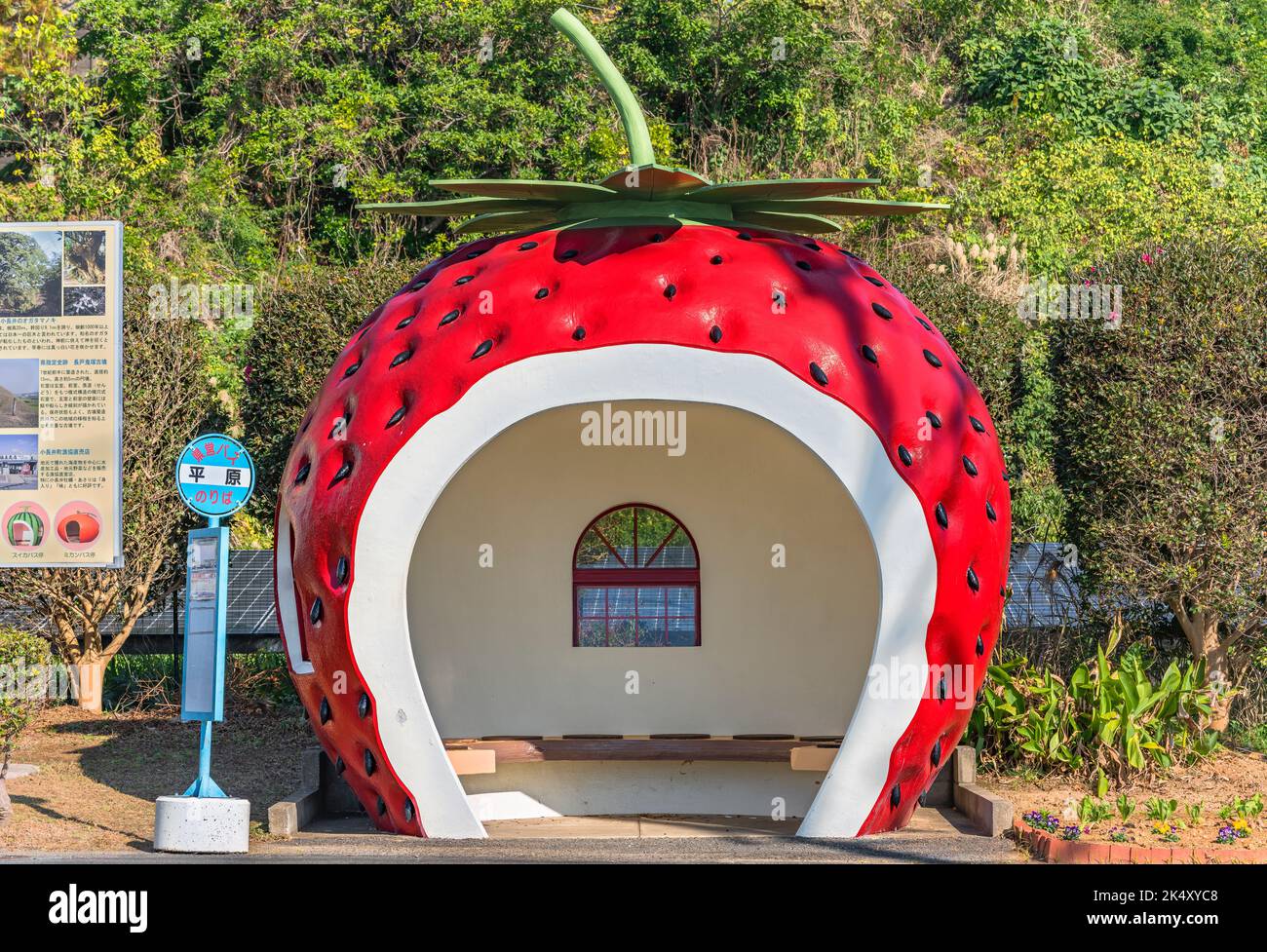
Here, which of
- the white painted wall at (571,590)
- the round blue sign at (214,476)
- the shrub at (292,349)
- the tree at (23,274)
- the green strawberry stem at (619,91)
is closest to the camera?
the round blue sign at (214,476)

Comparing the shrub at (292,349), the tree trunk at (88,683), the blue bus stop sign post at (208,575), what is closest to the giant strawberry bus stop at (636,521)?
the blue bus stop sign post at (208,575)

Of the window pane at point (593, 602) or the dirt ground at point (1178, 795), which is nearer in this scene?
the dirt ground at point (1178, 795)

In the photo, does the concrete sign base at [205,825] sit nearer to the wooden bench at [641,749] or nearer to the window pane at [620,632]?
the wooden bench at [641,749]

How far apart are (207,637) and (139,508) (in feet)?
15.4

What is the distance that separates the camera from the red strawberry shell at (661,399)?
735cm

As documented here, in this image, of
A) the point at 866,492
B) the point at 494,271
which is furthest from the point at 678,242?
the point at 866,492

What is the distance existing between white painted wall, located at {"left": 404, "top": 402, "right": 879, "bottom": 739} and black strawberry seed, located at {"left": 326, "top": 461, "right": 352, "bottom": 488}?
1.85 m

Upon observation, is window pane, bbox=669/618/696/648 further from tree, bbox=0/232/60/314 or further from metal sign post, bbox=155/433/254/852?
tree, bbox=0/232/60/314

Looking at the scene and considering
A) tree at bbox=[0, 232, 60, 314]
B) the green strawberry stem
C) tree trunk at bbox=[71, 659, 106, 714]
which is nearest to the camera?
the green strawberry stem

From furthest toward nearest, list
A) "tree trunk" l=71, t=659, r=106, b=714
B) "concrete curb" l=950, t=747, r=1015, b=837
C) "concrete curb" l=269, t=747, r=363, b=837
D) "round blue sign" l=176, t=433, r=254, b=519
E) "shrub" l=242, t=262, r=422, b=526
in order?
"tree trunk" l=71, t=659, r=106, b=714, "shrub" l=242, t=262, r=422, b=526, "concrete curb" l=269, t=747, r=363, b=837, "concrete curb" l=950, t=747, r=1015, b=837, "round blue sign" l=176, t=433, r=254, b=519

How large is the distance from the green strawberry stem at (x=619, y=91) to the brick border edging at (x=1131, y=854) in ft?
14.5

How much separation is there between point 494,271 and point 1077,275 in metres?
5.89

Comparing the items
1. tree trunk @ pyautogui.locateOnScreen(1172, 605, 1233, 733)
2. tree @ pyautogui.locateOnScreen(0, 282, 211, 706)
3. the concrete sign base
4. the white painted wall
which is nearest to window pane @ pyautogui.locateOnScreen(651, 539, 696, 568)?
the white painted wall

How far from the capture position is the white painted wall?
9.47m
